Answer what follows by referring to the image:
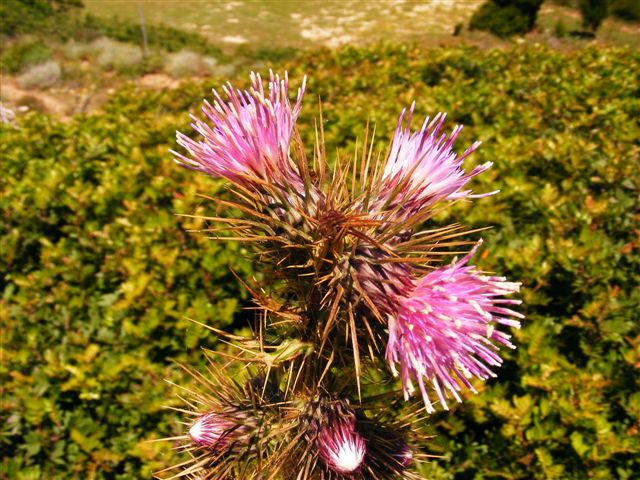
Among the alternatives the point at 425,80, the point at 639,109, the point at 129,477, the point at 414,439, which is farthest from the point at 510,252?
the point at 425,80

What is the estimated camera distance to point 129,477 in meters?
3.13

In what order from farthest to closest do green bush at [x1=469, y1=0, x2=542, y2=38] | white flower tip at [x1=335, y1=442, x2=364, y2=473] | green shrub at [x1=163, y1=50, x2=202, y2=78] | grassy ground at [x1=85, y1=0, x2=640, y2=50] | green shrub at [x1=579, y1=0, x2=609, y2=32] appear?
grassy ground at [x1=85, y1=0, x2=640, y2=50] < green shrub at [x1=579, y1=0, x2=609, y2=32] < green bush at [x1=469, y1=0, x2=542, y2=38] < green shrub at [x1=163, y1=50, x2=202, y2=78] < white flower tip at [x1=335, y1=442, x2=364, y2=473]

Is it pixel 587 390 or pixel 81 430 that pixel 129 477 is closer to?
pixel 81 430

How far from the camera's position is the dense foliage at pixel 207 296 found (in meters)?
2.69

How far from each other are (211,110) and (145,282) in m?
2.33

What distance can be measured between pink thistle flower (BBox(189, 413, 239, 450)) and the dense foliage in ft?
1.56

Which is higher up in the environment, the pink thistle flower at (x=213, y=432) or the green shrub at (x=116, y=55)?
the pink thistle flower at (x=213, y=432)

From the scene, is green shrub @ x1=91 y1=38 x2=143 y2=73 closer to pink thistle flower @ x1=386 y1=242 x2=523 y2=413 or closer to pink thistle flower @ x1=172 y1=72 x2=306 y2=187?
pink thistle flower @ x1=172 y1=72 x2=306 y2=187

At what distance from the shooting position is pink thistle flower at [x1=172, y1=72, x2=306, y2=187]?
1.42 metres

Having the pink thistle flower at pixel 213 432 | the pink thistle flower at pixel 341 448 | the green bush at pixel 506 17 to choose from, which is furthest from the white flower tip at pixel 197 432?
the green bush at pixel 506 17

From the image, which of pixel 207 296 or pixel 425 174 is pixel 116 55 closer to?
pixel 207 296

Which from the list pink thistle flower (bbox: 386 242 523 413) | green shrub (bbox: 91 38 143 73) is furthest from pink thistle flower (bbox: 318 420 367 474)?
green shrub (bbox: 91 38 143 73)

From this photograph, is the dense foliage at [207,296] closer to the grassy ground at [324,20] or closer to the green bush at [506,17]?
the green bush at [506,17]

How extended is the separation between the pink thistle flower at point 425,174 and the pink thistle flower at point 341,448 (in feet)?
2.19
